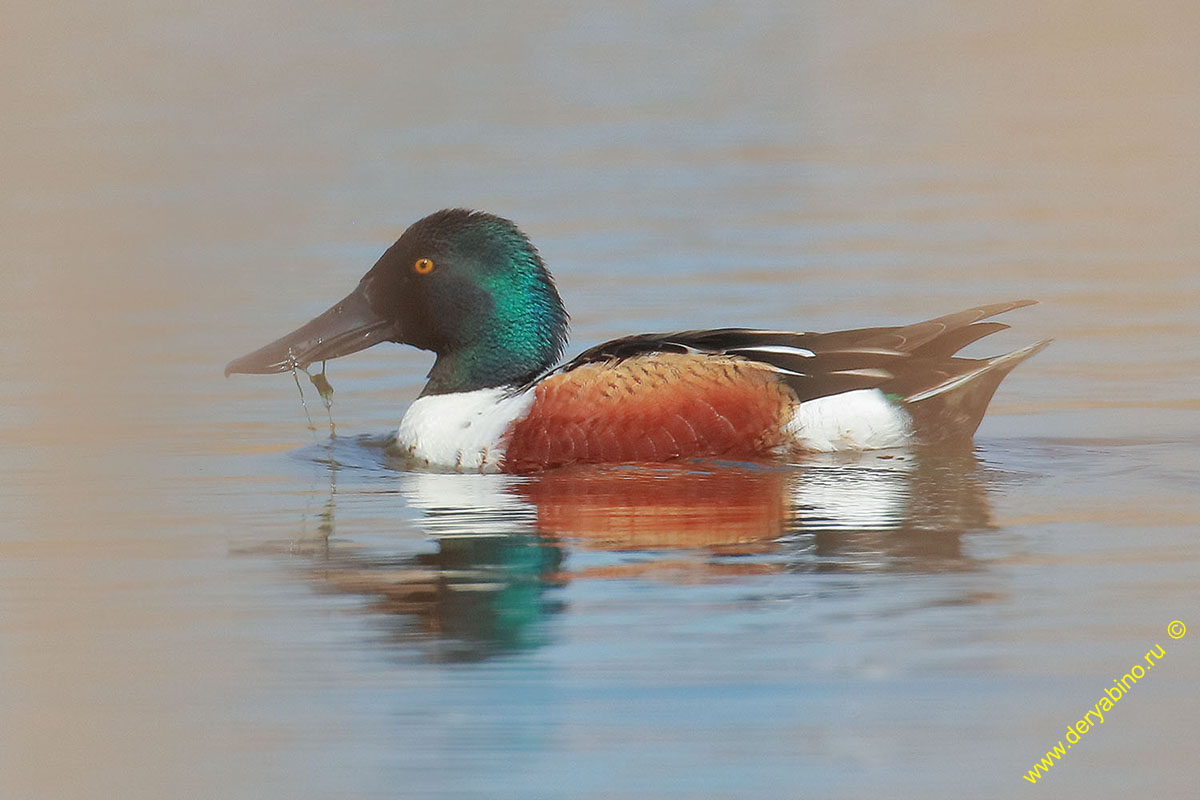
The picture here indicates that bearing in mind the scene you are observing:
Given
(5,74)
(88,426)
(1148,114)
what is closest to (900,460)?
(88,426)

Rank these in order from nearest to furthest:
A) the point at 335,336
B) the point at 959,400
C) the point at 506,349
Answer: the point at 959,400 < the point at 506,349 < the point at 335,336

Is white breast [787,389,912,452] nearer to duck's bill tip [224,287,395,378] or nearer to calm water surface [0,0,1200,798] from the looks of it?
calm water surface [0,0,1200,798]

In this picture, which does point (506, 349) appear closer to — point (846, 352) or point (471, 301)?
point (471, 301)

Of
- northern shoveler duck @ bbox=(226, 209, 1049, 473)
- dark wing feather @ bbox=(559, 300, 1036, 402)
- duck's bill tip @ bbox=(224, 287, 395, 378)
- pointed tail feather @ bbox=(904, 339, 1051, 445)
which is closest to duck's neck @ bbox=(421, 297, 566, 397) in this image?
northern shoveler duck @ bbox=(226, 209, 1049, 473)

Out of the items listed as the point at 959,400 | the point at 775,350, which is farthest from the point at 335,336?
the point at 959,400

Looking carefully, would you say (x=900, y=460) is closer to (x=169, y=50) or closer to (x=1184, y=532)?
(x=1184, y=532)

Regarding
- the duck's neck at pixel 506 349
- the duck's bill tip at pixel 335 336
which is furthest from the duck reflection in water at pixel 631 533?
the duck's bill tip at pixel 335 336

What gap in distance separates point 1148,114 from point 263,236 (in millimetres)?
7410

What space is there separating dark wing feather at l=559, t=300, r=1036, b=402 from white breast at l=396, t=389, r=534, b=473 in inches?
14.3

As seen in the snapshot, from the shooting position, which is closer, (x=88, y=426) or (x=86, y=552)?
(x=86, y=552)

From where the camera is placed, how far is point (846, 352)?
783 cm

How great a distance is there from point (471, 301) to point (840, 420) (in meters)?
1.67

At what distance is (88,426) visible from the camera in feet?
29.3

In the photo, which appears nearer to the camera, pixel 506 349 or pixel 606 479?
pixel 606 479
